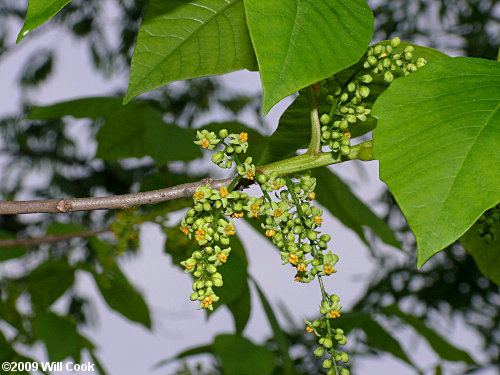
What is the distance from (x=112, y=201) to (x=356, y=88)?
0.95 feet

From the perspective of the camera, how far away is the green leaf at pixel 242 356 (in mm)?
1247

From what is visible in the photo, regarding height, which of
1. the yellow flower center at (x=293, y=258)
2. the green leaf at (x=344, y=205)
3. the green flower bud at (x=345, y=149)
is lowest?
the green leaf at (x=344, y=205)

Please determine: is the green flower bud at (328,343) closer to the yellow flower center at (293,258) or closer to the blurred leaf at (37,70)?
the yellow flower center at (293,258)

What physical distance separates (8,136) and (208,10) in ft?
14.0

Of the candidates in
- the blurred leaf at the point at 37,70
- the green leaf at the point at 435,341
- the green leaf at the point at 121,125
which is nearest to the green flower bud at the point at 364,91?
the green leaf at the point at 121,125

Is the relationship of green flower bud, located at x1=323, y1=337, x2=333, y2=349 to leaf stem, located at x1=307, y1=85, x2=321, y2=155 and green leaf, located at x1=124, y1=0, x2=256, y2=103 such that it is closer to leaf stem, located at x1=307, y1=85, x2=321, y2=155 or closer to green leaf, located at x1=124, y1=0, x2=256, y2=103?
leaf stem, located at x1=307, y1=85, x2=321, y2=155

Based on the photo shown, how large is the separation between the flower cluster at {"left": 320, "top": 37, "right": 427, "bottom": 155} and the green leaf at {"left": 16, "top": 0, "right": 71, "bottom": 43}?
0.97 ft

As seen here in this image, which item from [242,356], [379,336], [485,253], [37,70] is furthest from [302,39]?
[37,70]

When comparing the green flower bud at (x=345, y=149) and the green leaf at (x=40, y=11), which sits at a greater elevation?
the green leaf at (x=40, y=11)

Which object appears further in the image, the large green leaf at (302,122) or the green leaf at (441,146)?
the large green leaf at (302,122)

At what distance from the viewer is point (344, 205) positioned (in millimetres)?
1189

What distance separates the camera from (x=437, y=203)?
46cm

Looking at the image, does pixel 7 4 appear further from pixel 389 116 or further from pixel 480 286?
pixel 389 116

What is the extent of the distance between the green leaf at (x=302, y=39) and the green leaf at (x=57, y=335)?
99 centimetres
